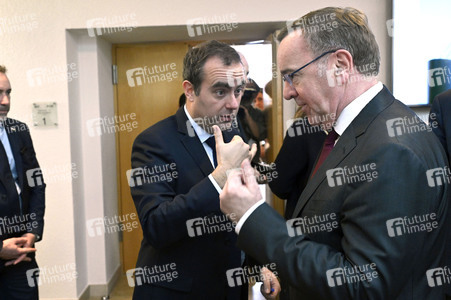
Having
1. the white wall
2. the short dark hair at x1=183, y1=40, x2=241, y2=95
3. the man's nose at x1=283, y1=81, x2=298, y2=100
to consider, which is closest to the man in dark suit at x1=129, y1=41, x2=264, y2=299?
the short dark hair at x1=183, y1=40, x2=241, y2=95

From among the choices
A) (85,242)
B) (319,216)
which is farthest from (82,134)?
(319,216)

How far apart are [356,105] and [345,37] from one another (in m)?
0.17

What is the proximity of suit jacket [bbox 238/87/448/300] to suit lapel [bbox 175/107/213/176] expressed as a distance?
53 centimetres

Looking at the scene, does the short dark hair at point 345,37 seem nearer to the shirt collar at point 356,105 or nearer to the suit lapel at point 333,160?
the shirt collar at point 356,105

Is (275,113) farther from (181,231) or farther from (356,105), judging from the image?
(356,105)

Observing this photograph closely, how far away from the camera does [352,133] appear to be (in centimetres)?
91

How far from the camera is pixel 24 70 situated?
2949 mm

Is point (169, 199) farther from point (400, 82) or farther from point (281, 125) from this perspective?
point (400, 82)

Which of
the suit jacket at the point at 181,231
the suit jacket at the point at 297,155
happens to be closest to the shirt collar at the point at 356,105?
the suit jacket at the point at 181,231

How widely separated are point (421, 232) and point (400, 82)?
7.89 ft

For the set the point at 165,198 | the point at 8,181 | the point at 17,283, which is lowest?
the point at 17,283

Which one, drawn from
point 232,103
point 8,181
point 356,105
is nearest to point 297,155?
point 232,103

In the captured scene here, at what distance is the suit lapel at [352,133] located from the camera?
35.4 inches

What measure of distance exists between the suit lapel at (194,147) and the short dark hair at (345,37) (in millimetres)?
602
